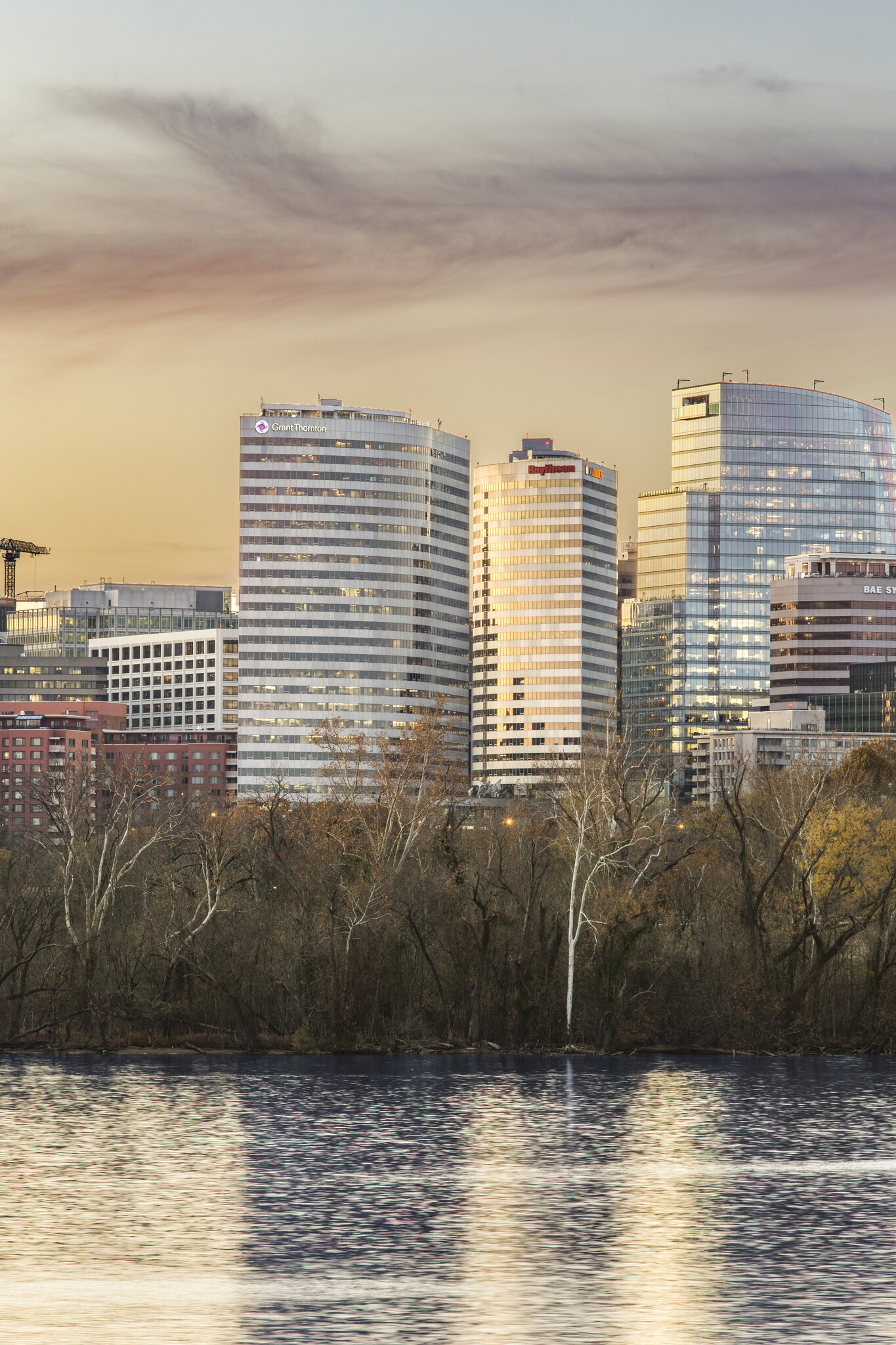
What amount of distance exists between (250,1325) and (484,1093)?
4149 cm

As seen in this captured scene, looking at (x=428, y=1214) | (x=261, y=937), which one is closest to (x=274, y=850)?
(x=261, y=937)

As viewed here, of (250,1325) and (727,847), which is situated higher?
(727,847)

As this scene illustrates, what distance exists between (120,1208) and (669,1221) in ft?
49.7

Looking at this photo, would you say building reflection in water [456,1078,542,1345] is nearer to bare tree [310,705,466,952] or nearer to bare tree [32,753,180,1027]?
bare tree [310,705,466,952]

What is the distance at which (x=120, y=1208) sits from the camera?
51.8 metres

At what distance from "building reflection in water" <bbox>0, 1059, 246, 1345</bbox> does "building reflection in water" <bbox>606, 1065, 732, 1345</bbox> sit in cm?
863

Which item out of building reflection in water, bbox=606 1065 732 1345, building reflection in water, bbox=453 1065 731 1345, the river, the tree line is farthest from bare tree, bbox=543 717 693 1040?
building reflection in water, bbox=606 1065 732 1345

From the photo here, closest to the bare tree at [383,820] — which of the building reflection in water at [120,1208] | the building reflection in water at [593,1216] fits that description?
the building reflection in water at [120,1208]

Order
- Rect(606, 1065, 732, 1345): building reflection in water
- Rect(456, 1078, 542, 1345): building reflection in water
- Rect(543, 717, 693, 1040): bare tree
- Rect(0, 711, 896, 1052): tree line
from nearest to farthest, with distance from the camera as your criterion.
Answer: Rect(456, 1078, 542, 1345): building reflection in water < Rect(606, 1065, 732, 1345): building reflection in water < Rect(543, 717, 693, 1040): bare tree < Rect(0, 711, 896, 1052): tree line

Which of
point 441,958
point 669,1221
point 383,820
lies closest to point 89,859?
point 441,958

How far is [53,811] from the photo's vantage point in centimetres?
9888

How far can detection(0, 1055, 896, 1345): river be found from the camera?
38.6 meters

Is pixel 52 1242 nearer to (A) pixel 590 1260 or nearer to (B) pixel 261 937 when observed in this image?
(A) pixel 590 1260

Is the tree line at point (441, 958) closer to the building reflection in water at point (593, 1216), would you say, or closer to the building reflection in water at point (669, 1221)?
the building reflection in water at point (593, 1216)
